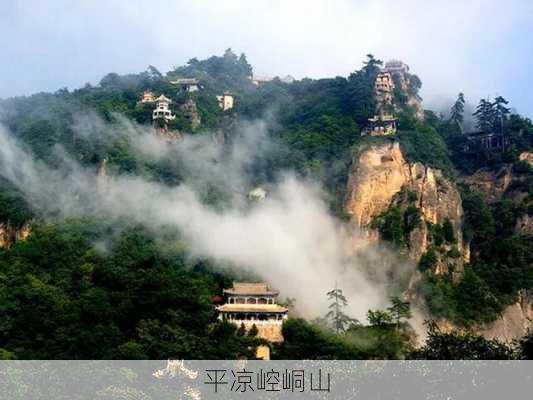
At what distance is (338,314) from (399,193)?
9.78m

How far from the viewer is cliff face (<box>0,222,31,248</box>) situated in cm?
4456

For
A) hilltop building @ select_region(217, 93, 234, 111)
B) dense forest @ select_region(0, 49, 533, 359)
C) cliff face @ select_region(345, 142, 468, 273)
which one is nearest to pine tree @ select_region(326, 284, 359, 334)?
dense forest @ select_region(0, 49, 533, 359)

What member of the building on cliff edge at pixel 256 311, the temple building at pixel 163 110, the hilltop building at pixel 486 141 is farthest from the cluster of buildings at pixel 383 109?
the building on cliff edge at pixel 256 311

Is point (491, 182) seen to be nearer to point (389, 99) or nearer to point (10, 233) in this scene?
point (389, 99)

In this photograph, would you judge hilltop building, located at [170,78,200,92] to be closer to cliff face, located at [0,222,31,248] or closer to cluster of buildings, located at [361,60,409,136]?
cluster of buildings, located at [361,60,409,136]

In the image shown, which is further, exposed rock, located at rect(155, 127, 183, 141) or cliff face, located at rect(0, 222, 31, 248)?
exposed rock, located at rect(155, 127, 183, 141)

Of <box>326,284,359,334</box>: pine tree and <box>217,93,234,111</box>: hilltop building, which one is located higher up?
<box>217,93,234,111</box>: hilltop building

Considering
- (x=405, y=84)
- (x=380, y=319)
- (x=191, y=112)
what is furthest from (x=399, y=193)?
(x=191, y=112)

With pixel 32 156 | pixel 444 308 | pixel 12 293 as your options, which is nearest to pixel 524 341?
pixel 444 308

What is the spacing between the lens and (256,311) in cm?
3922

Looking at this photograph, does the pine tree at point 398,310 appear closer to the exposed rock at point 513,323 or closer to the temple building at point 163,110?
the exposed rock at point 513,323

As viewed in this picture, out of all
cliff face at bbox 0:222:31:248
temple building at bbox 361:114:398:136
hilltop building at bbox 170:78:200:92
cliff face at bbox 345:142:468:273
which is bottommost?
cliff face at bbox 0:222:31:248

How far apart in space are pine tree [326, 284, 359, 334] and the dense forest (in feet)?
0.43

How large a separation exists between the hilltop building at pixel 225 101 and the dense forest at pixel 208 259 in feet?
2.70
